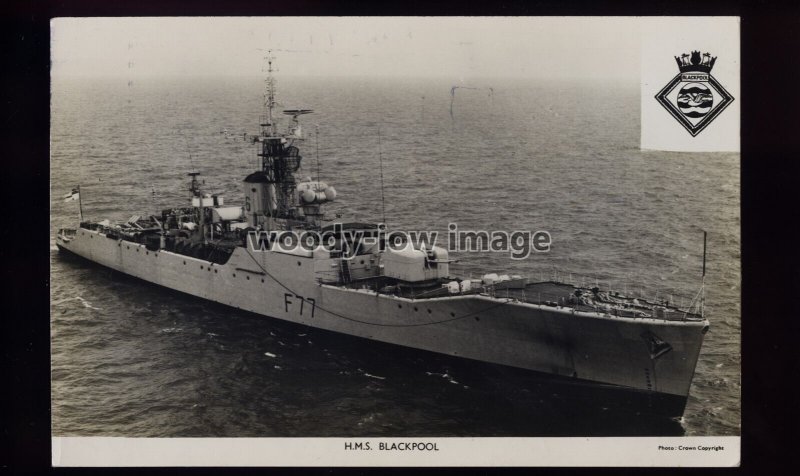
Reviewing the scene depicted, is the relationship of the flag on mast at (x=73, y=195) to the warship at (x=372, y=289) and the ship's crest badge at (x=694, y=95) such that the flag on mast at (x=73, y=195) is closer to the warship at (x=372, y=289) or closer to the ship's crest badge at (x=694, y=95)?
the warship at (x=372, y=289)

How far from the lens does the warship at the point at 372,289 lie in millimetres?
18781

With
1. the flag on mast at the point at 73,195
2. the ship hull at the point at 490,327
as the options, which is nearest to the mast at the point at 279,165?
the ship hull at the point at 490,327

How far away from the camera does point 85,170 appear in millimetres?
20500

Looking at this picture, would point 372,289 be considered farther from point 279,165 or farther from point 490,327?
point 279,165

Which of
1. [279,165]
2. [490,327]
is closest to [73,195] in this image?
[279,165]

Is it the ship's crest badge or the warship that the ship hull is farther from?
the ship's crest badge

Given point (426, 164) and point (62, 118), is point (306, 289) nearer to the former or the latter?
point (426, 164)

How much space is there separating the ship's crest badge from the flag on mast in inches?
655

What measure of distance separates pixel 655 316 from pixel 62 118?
16064 mm

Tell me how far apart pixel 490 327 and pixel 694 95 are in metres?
8.48

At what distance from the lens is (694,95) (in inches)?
647

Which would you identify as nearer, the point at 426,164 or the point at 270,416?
the point at 270,416
